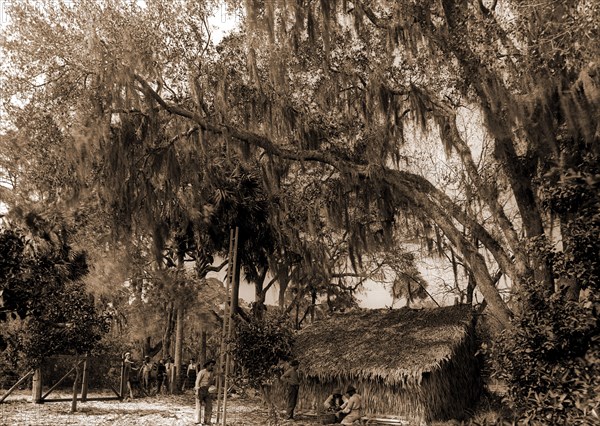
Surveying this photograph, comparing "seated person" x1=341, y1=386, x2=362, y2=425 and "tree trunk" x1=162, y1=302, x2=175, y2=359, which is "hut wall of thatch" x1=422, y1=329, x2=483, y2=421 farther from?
"tree trunk" x1=162, y1=302, x2=175, y2=359

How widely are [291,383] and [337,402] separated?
112cm

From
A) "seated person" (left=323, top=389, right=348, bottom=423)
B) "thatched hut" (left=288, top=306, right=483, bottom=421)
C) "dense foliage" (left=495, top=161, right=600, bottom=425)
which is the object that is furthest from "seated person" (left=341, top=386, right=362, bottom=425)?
"dense foliage" (left=495, top=161, right=600, bottom=425)

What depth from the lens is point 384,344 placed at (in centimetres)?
1520

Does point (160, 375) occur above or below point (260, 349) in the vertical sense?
below

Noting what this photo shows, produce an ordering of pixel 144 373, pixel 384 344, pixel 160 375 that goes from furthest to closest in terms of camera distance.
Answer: pixel 160 375
pixel 144 373
pixel 384 344

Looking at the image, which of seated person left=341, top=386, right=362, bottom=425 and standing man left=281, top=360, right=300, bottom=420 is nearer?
seated person left=341, top=386, right=362, bottom=425

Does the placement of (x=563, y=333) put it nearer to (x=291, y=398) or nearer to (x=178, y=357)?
(x=291, y=398)

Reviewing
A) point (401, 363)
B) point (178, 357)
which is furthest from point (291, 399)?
point (178, 357)

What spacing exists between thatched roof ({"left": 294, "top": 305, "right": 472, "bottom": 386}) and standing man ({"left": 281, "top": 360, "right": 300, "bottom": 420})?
118 centimetres

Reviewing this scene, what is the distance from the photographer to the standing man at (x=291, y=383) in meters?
14.0

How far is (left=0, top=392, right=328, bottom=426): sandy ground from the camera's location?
13.3 meters

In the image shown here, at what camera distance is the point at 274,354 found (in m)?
12.6

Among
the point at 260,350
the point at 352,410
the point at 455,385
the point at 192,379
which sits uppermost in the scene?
the point at 260,350

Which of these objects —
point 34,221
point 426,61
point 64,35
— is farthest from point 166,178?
point 34,221
